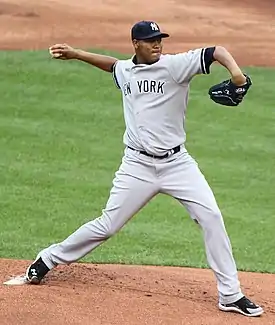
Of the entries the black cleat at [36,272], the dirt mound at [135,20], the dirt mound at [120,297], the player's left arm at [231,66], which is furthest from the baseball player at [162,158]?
the dirt mound at [135,20]

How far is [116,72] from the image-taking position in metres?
6.44

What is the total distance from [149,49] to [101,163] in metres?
6.21

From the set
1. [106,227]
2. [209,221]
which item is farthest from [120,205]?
[209,221]

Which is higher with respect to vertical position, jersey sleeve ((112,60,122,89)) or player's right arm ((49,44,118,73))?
player's right arm ((49,44,118,73))

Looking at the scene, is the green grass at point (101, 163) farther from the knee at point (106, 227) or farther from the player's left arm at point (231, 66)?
the player's left arm at point (231, 66)

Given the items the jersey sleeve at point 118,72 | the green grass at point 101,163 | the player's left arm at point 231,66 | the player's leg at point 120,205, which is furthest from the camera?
the green grass at point 101,163

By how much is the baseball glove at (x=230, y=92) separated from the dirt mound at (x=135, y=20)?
1307 centimetres

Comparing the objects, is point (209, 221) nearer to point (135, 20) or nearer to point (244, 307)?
point (244, 307)

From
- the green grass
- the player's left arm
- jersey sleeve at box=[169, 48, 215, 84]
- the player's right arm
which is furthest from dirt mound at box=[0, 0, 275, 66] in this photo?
the player's left arm

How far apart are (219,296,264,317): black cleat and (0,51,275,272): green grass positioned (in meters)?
1.94

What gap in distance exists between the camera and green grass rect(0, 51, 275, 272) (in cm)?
880

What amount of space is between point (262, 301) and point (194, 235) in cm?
267

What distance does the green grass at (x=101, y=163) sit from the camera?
8.80 m

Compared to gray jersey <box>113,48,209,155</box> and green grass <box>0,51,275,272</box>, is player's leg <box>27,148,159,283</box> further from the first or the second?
green grass <box>0,51,275,272</box>
